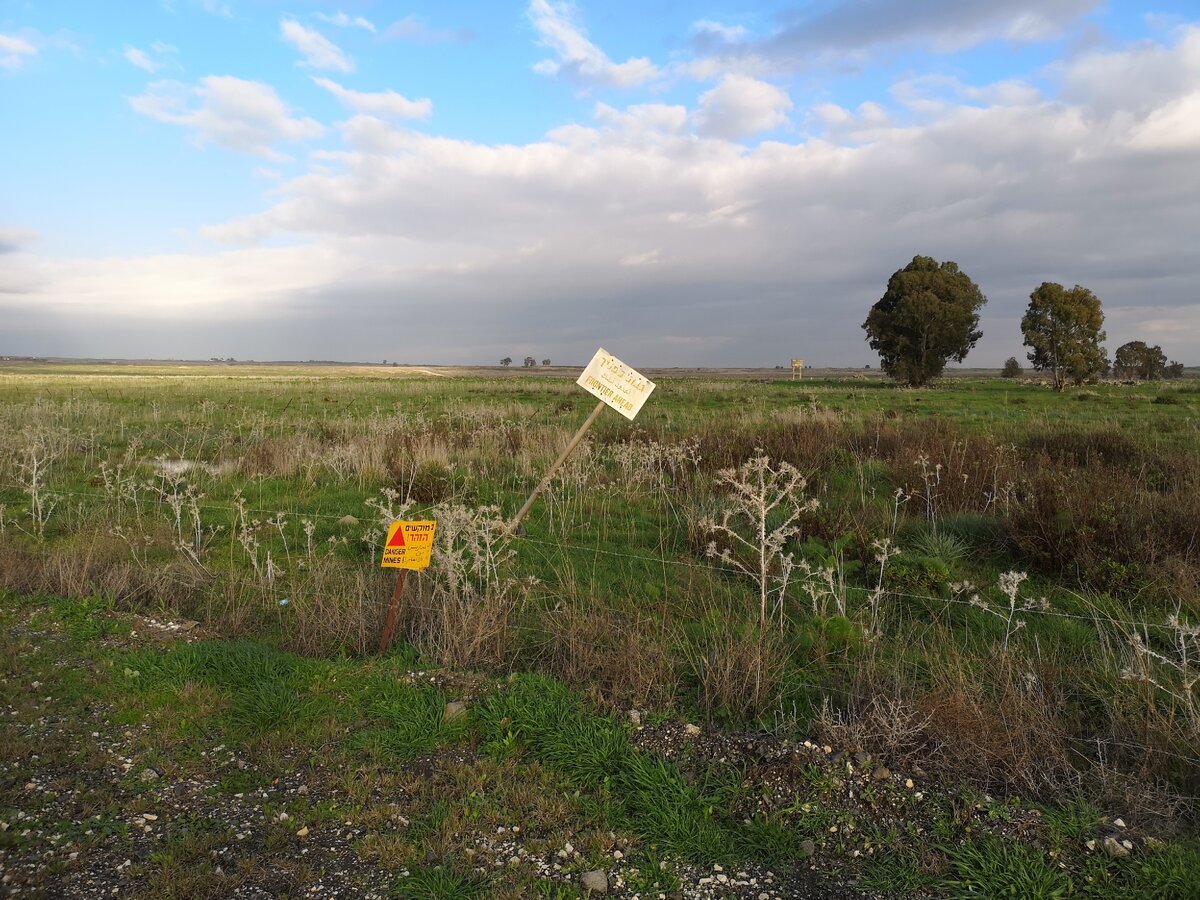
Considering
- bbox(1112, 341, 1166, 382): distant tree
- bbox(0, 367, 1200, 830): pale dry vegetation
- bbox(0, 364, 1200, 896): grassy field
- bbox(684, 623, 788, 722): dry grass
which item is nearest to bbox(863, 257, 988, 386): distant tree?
bbox(1112, 341, 1166, 382): distant tree

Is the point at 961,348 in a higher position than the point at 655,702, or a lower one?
higher

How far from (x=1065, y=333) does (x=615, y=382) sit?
48.1 m

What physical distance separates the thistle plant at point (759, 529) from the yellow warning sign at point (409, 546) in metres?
2.07

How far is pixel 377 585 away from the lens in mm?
6758

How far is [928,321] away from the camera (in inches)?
1879

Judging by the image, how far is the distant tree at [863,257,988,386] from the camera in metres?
47.5

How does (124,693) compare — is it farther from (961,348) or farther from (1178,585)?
(961,348)

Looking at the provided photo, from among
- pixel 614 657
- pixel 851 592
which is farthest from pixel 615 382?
pixel 851 592

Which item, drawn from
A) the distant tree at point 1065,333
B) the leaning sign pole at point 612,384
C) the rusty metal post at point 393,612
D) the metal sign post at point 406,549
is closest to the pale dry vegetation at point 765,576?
the rusty metal post at point 393,612

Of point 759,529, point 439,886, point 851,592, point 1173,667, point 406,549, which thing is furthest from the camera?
point 851,592

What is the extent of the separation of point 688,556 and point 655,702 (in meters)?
3.60

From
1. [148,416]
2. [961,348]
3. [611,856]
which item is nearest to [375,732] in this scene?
[611,856]

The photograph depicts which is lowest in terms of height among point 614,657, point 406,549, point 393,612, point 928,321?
point 614,657

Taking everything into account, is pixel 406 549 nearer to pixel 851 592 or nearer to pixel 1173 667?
pixel 851 592
